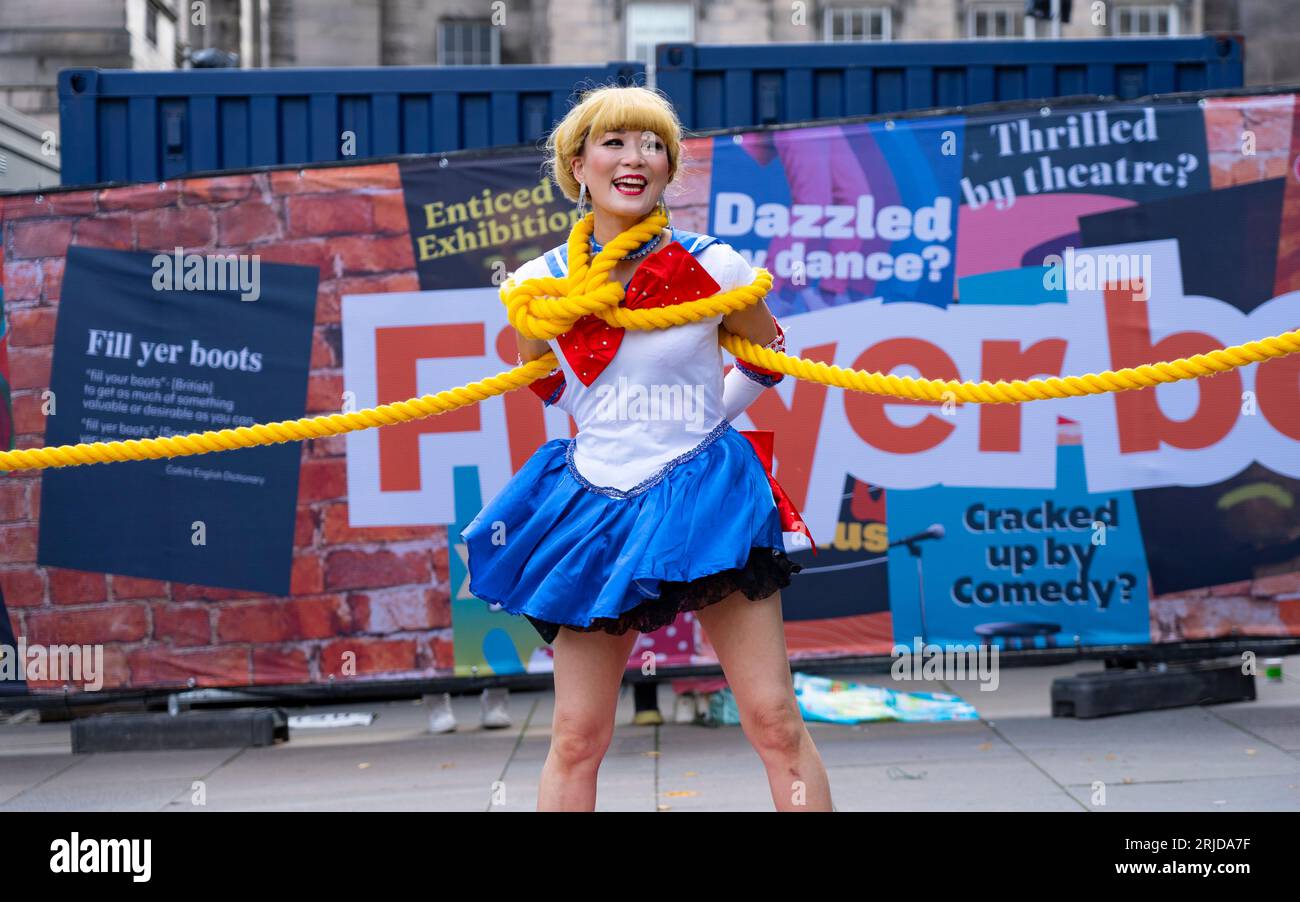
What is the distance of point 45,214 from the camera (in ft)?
21.9

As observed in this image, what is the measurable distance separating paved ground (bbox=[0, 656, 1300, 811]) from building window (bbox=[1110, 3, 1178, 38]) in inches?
930

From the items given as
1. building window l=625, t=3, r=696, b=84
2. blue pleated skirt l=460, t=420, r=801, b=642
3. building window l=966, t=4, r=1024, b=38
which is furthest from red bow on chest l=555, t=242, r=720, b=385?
building window l=966, t=4, r=1024, b=38

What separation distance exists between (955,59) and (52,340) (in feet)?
15.8

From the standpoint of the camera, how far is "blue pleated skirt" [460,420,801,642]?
10.4 ft

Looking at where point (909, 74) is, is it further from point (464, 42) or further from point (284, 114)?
point (464, 42)

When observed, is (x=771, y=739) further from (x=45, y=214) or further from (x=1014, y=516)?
(x=45, y=214)

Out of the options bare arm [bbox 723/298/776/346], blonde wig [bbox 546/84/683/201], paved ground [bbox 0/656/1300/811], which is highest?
blonde wig [bbox 546/84/683/201]

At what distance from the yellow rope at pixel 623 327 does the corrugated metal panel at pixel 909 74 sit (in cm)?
415

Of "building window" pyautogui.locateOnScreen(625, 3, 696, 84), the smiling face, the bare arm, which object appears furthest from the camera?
"building window" pyautogui.locateOnScreen(625, 3, 696, 84)

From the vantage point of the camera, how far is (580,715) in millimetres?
3262

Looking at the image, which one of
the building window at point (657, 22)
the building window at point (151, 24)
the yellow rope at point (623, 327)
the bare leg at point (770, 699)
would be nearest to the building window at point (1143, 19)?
the building window at point (657, 22)

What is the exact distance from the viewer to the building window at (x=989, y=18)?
27.1 meters

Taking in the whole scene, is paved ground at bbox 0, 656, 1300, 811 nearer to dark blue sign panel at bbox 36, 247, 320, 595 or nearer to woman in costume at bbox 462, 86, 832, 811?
dark blue sign panel at bbox 36, 247, 320, 595
